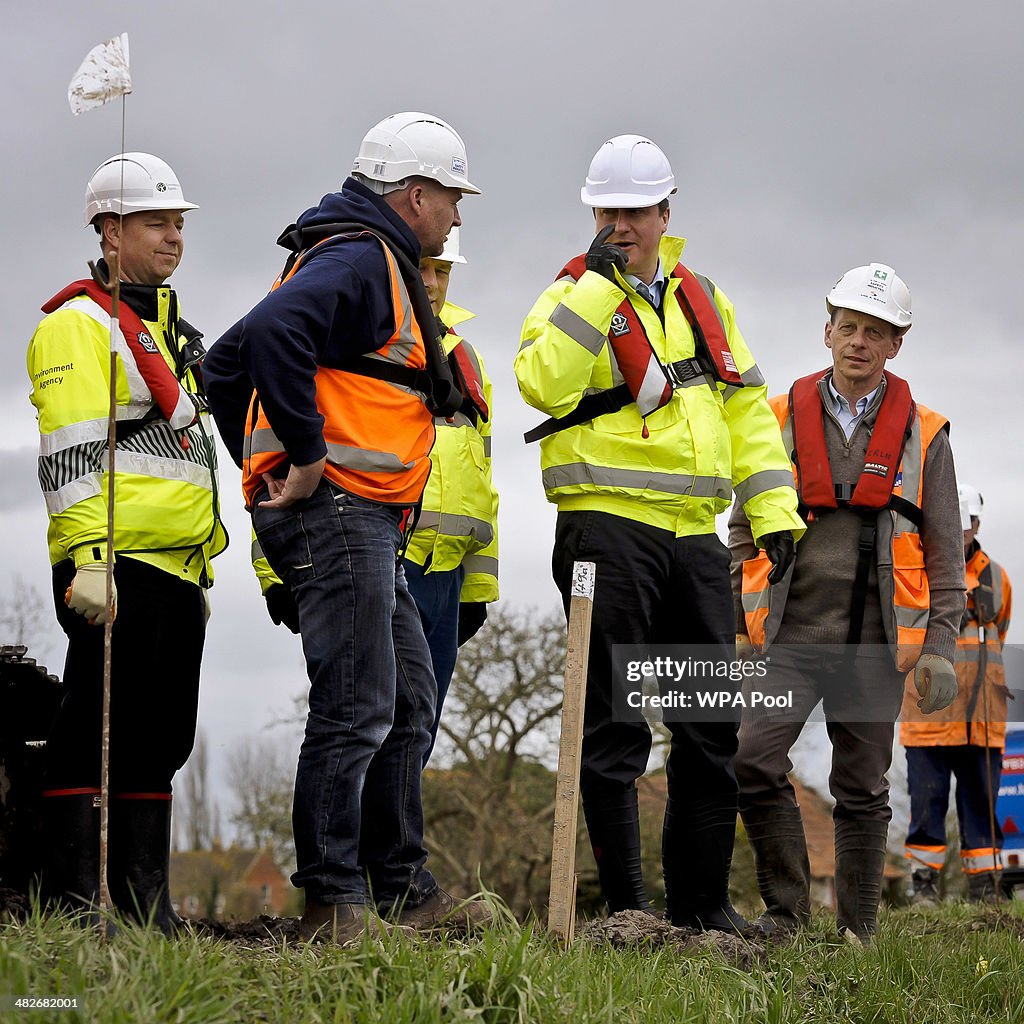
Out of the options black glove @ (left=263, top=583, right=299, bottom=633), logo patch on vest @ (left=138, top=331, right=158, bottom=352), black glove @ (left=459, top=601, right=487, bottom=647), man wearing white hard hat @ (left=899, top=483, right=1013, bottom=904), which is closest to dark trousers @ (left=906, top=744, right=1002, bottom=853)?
man wearing white hard hat @ (left=899, top=483, right=1013, bottom=904)

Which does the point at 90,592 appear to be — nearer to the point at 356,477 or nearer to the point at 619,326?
the point at 356,477

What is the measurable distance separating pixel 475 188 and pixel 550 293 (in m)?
0.83

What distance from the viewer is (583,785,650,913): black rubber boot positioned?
5809mm

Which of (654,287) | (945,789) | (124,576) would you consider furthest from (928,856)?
(124,576)

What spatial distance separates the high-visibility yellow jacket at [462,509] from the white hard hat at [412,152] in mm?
1331

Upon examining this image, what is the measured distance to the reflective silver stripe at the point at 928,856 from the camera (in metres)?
11.2

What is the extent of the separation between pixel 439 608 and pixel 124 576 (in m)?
1.64

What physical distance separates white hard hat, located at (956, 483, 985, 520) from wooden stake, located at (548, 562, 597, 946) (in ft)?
27.0

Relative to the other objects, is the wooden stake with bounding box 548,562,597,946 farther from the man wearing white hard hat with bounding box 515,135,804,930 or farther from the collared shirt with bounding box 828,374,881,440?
the collared shirt with bounding box 828,374,881,440

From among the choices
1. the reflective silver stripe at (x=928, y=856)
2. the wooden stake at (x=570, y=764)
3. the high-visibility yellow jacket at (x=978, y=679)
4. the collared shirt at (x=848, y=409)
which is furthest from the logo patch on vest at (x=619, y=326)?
the reflective silver stripe at (x=928, y=856)

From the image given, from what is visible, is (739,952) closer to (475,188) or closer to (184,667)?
(184,667)

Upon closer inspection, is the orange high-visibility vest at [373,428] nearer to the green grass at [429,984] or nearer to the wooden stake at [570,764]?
the wooden stake at [570,764]

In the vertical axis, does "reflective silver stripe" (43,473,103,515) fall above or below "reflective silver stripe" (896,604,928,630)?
above

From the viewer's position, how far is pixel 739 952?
5.48m
